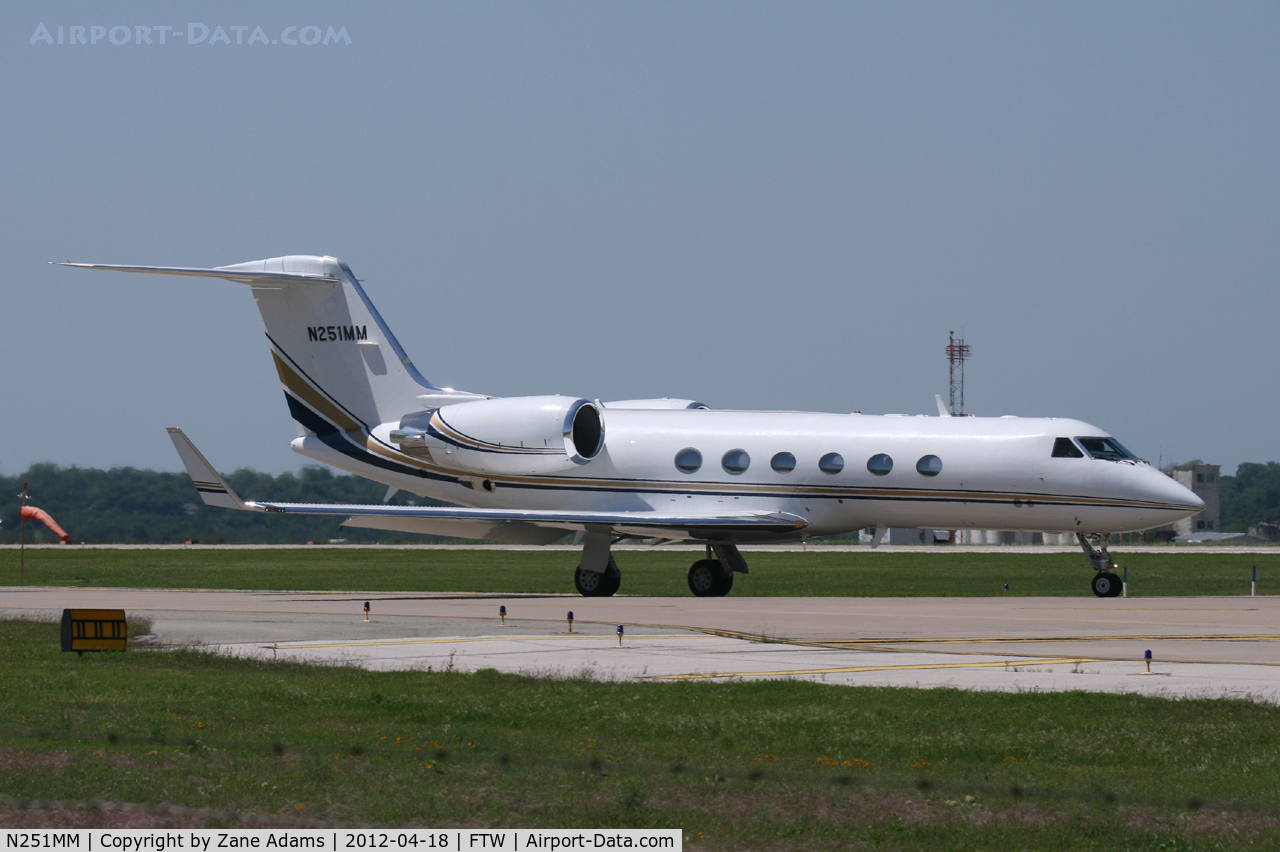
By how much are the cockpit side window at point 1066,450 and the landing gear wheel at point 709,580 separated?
6642 mm

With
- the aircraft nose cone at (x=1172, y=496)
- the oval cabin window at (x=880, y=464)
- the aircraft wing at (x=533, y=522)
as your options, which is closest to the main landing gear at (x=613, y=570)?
the aircraft wing at (x=533, y=522)

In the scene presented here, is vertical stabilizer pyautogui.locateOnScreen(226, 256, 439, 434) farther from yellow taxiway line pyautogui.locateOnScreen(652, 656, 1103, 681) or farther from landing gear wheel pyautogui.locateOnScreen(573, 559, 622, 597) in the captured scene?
yellow taxiway line pyautogui.locateOnScreen(652, 656, 1103, 681)

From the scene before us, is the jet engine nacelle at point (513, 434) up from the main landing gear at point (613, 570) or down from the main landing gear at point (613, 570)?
up

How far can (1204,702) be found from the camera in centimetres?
1209

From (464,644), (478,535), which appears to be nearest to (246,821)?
(464,644)

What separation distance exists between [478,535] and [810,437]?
6.45m

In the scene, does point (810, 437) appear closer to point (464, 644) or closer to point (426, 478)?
point (426, 478)

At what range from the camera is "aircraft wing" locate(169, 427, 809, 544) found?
2819 centimetres

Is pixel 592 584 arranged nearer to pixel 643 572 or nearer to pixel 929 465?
pixel 929 465

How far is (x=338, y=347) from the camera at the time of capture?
33.1 meters

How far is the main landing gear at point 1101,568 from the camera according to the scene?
27609 mm

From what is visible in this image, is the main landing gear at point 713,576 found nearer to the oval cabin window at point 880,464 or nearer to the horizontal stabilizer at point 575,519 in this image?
the horizontal stabilizer at point 575,519

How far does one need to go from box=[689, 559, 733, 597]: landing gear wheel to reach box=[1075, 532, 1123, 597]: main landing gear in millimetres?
6687
